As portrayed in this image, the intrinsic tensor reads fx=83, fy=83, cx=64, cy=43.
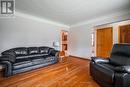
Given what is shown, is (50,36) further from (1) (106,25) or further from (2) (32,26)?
(1) (106,25)

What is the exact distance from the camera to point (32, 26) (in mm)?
4449

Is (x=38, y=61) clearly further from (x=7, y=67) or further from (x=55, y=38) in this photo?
(x=55, y=38)

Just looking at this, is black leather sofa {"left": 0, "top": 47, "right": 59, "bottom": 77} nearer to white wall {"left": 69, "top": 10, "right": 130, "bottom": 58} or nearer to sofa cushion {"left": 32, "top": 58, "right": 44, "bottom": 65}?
sofa cushion {"left": 32, "top": 58, "right": 44, "bottom": 65}

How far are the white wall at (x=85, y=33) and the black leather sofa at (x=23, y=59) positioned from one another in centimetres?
200

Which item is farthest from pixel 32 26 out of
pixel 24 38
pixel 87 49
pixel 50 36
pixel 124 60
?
pixel 124 60

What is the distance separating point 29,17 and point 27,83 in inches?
129

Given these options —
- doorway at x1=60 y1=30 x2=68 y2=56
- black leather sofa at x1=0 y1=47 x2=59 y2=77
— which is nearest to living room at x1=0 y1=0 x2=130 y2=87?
black leather sofa at x1=0 y1=47 x2=59 y2=77

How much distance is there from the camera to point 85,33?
5.27 meters

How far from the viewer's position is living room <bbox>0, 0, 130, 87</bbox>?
256 centimetres

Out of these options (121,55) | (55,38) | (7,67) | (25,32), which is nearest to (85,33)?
(55,38)

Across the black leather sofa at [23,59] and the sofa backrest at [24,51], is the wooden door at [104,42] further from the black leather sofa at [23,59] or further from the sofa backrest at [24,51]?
the sofa backrest at [24,51]

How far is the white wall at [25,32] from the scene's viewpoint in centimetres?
354

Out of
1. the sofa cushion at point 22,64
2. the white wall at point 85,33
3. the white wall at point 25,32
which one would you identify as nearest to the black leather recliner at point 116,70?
the white wall at point 85,33

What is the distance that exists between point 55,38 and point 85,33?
202cm
